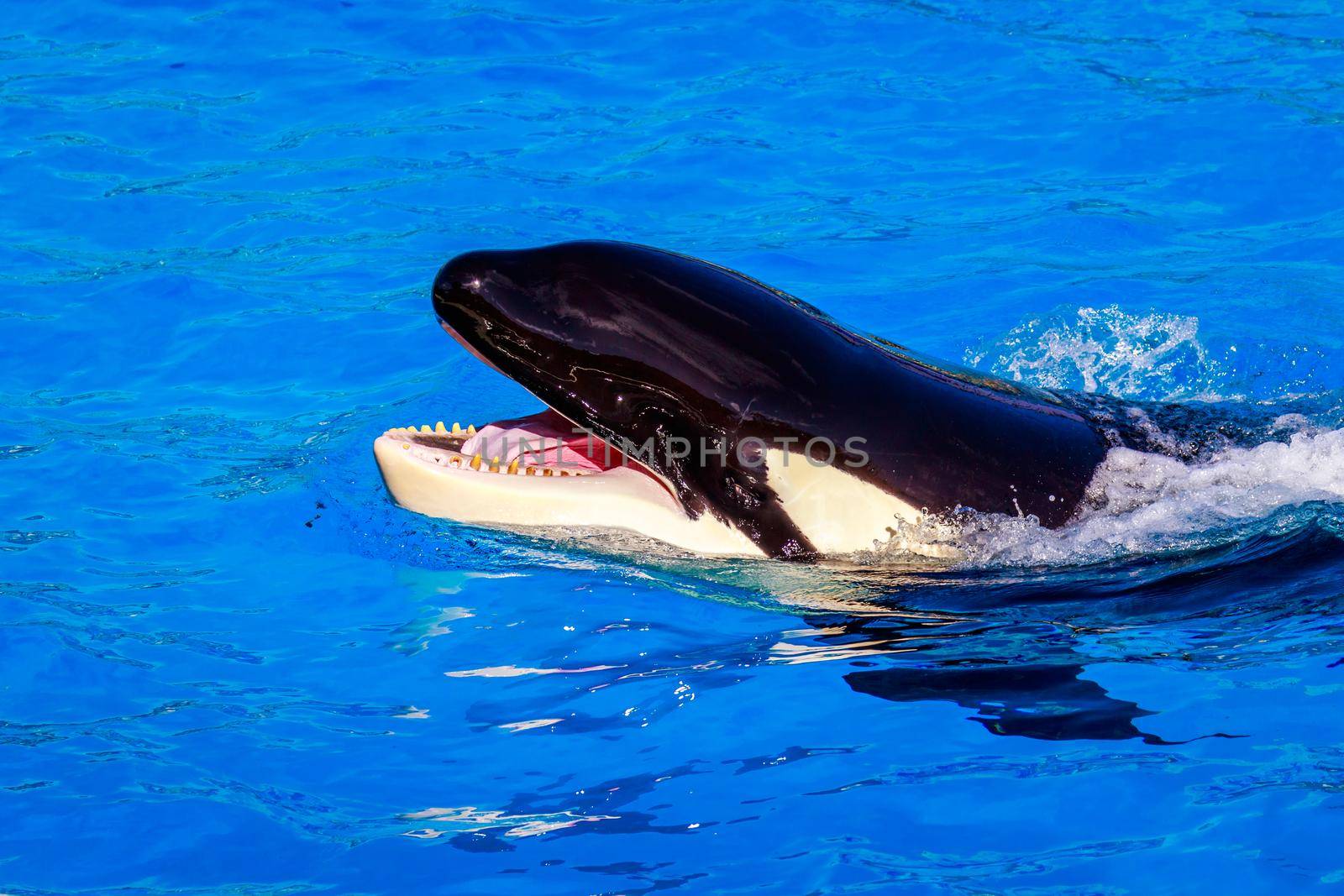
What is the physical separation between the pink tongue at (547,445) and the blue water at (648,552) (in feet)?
1.12

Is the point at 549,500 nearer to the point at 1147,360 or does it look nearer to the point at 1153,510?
the point at 1153,510

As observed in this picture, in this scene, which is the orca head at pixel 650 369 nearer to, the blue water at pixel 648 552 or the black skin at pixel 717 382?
the black skin at pixel 717 382

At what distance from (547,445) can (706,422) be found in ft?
2.46

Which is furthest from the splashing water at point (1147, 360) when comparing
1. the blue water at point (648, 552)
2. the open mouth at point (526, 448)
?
the open mouth at point (526, 448)

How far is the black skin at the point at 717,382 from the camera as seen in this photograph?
17.7 ft

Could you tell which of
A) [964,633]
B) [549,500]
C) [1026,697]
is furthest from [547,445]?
[1026,697]

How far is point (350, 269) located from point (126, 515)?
3381mm

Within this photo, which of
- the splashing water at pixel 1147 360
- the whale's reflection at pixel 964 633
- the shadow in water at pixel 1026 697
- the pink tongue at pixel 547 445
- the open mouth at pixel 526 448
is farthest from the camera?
the splashing water at pixel 1147 360

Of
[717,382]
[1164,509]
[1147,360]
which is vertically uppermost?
[717,382]

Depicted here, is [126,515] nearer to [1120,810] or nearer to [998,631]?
[998,631]

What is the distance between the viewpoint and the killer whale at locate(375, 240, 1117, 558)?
539 cm

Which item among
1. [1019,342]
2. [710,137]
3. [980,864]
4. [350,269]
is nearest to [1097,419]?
[980,864]

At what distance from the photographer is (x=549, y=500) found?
18.2 ft

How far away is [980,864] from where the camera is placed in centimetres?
453
